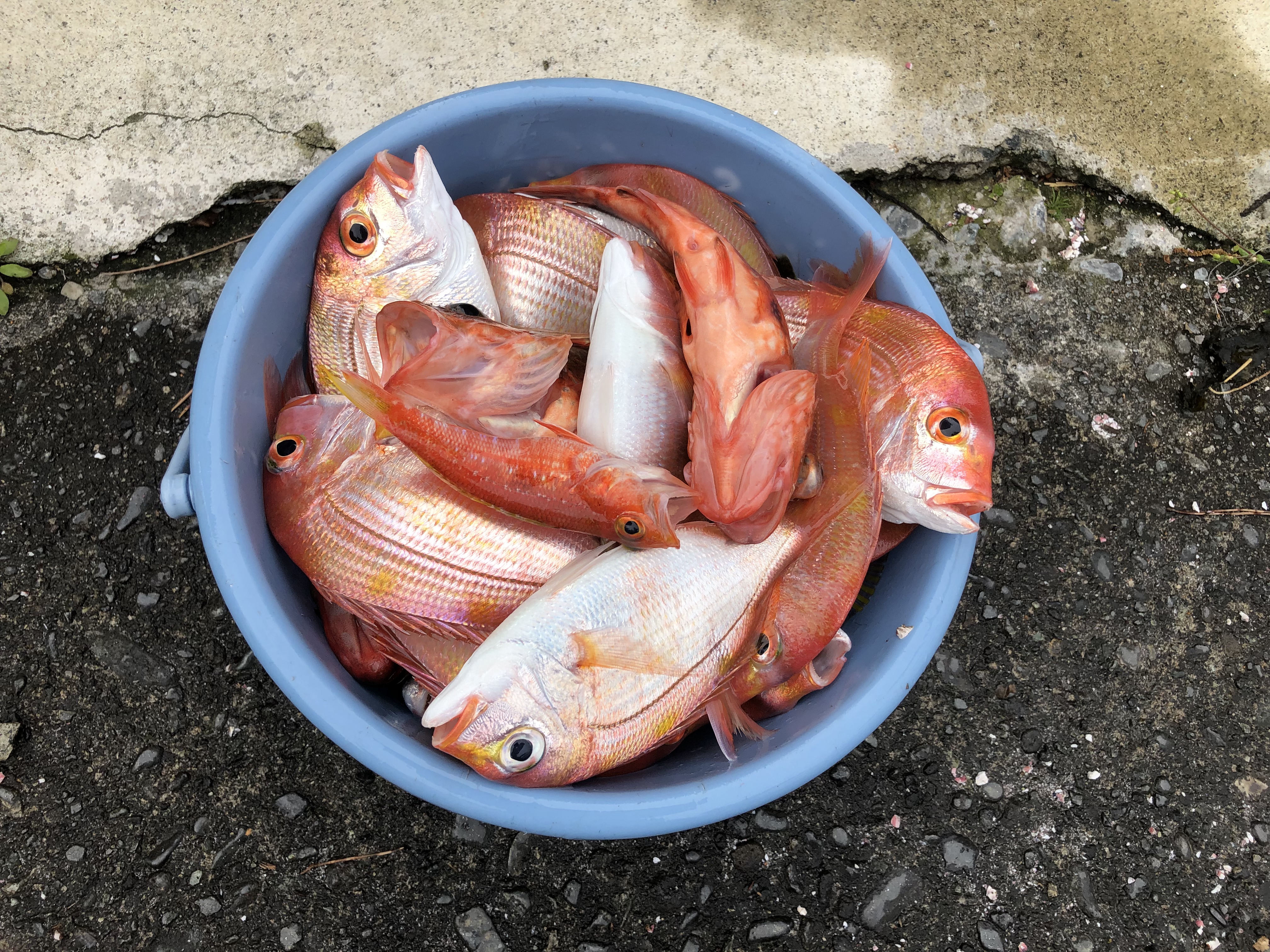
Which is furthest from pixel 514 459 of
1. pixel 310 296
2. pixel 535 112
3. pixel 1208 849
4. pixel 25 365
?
pixel 1208 849

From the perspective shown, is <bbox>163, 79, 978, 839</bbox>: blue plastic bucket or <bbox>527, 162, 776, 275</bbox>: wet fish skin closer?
<bbox>163, 79, 978, 839</bbox>: blue plastic bucket

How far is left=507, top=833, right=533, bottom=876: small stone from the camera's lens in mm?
2152

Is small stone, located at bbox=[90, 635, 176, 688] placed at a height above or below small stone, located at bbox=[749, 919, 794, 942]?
above

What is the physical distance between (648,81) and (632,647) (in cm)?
169

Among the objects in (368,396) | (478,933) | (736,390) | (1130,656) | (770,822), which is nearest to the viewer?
(368,396)

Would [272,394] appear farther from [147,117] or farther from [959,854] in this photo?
[959,854]

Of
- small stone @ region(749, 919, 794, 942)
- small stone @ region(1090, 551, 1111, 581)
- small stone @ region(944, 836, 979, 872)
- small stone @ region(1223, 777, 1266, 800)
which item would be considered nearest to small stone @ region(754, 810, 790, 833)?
small stone @ region(749, 919, 794, 942)

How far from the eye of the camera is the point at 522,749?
1553 millimetres

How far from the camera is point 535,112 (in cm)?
191

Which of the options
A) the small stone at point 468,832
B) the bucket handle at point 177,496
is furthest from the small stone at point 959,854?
the bucket handle at point 177,496

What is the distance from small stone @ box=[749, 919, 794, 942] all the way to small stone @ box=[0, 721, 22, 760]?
186 centimetres

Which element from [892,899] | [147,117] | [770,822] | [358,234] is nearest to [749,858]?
[770,822]

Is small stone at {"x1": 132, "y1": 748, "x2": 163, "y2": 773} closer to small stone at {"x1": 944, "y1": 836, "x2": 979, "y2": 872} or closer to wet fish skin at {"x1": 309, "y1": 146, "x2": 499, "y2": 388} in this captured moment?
wet fish skin at {"x1": 309, "y1": 146, "x2": 499, "y2": 388}

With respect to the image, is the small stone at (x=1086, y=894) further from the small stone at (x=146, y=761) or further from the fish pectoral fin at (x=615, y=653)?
the small stone at (x=146, y=761)
